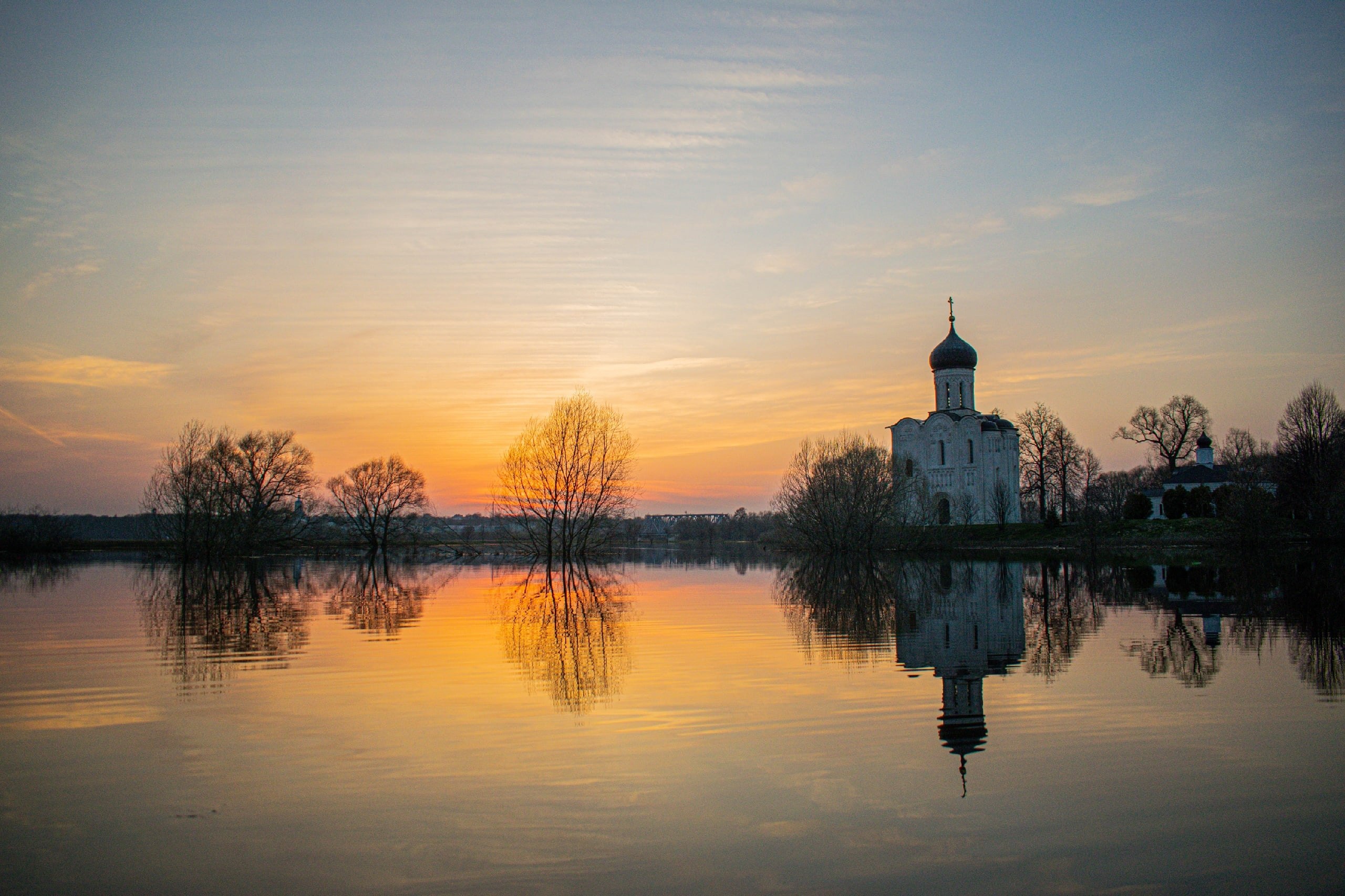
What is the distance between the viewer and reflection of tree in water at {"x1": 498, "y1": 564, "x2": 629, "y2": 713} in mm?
10625

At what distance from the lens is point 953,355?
7394cm

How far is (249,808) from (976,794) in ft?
16.6

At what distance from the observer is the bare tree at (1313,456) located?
48219mm

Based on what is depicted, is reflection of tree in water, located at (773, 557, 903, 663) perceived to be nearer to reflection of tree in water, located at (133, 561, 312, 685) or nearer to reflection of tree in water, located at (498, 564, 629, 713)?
reflection of tree in water, located at (498, 564, 629, 713)

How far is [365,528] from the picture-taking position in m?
84.6

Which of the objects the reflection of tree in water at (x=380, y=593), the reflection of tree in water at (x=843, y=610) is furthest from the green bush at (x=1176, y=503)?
the reflection of tree in water at (x=380, y=593)

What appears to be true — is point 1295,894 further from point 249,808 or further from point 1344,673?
point 1344,673

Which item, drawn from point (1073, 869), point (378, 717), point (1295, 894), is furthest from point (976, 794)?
point (378, 717)

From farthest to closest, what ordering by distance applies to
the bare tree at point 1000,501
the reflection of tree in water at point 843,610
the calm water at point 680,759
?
the bare tree at point 1000,501
the reflection of tree in water at point 843,610
the calm water at point 680,759

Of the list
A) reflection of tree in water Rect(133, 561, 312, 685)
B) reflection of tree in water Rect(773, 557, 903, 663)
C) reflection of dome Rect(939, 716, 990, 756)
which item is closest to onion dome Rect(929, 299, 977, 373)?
reflection of tree in water Rect(773, 557, 903, 663)

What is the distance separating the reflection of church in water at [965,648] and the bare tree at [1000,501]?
1746 inches

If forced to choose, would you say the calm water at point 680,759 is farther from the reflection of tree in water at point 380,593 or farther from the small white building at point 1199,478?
the small white building at point 1199,478

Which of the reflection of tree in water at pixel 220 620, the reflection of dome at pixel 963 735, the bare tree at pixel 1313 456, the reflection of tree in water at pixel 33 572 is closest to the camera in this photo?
the reflection of dome at pixel 963 735

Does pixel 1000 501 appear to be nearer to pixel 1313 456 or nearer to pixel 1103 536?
pixel 1103 536
